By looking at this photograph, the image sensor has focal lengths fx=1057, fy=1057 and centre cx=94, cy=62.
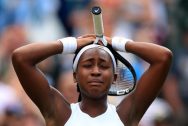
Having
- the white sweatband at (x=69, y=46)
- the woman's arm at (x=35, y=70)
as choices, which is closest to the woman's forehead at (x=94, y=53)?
the white sweatband at (x=69, y=46)

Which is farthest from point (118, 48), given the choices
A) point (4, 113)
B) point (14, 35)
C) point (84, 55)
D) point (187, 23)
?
point (187, 23)

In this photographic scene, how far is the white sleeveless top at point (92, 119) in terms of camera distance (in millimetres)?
8891

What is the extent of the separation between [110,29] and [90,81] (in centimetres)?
511

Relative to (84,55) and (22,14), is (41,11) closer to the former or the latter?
(22,14)

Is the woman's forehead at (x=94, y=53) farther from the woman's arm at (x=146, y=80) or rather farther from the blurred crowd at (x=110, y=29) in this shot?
the blurred crowd at (x=110, y=29)

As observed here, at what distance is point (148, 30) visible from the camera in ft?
45.9

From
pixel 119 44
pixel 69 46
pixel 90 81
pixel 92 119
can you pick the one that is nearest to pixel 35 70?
pixel 69 46

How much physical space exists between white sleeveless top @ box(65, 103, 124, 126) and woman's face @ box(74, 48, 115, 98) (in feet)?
0.60

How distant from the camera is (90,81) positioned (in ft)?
28.9

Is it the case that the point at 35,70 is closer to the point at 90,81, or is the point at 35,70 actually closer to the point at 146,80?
the point at 90,81

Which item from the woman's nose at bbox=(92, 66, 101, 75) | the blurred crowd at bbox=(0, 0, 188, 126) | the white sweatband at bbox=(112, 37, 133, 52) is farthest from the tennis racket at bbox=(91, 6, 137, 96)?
the blurred crowd at bbox=(0, 0, 188, 126)

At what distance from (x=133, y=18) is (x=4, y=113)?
3.04 m

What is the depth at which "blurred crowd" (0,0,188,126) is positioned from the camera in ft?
42.9

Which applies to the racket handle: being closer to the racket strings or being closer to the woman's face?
the woman's face
